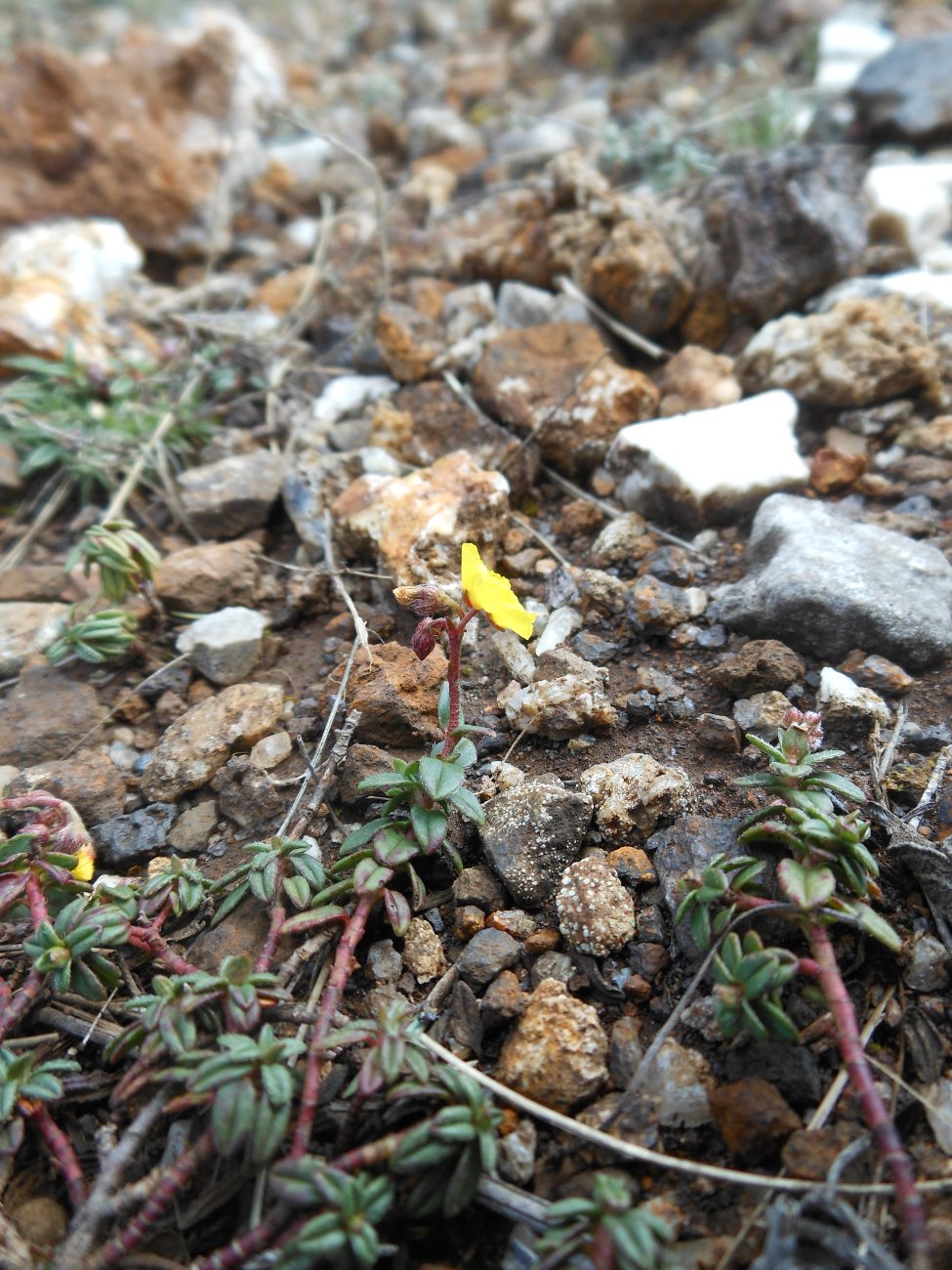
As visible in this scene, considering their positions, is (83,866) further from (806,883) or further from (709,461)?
(709,461)

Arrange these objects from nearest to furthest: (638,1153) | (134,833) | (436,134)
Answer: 1. (638,1153)
2. (134,833)
3. (436,134)

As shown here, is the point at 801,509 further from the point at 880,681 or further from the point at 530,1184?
the point at 530,1184

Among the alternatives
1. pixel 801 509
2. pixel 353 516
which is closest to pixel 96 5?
pixel 353 516

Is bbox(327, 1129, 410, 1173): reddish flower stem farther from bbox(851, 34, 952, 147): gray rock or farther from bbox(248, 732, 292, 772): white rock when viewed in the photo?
bbox(851, 34, 952, 147): gray rock

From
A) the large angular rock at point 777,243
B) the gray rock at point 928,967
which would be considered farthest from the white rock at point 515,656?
the large angular rock at point 777,243

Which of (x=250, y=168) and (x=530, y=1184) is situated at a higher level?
(x=250, y=168)

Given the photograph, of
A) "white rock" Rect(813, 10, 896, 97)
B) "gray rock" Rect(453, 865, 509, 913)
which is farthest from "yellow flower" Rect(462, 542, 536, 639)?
"white rock" Rect(813, 10, 896, 97)

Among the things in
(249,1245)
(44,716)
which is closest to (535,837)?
(249,1245)

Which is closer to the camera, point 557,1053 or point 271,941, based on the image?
point 557,1053
